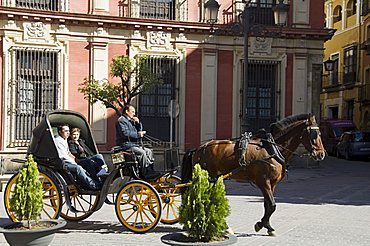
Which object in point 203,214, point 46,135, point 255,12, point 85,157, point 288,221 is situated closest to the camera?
point 203,214

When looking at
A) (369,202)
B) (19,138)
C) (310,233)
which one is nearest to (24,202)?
(310,233)

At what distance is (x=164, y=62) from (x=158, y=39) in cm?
89

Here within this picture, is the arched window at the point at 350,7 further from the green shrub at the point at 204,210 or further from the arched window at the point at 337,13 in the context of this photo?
the green shrub at the point at 204,210

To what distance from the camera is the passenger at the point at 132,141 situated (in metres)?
9.07

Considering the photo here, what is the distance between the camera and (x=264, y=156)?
8.83m

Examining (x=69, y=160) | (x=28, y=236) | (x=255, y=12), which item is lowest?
(x=28, y=236)

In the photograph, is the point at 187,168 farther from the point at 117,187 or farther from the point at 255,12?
the point at 255,12

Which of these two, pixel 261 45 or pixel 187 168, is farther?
pixel 261 45

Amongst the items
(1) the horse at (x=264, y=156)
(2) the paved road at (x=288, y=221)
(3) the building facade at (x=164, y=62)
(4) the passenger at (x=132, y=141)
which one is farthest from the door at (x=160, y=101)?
(1) the horse at (x=264, y=156)

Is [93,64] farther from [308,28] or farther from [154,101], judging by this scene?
[308,28]

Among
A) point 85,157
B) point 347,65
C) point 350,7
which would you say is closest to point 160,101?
point 85,157

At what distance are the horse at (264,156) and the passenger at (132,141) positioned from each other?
0.59m

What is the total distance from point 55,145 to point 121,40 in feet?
39.7

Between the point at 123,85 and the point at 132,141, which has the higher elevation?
the point at 123,85
